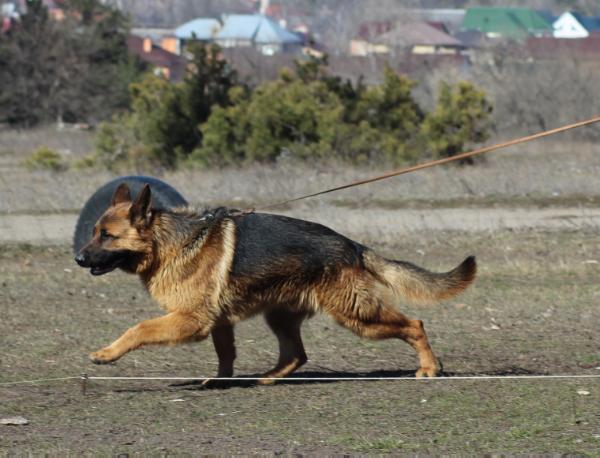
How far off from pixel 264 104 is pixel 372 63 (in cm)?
4493

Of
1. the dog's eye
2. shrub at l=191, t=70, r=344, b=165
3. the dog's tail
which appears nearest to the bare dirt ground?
the dog's tail

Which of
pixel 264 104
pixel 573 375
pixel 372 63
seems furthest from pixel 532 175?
pixel 372 63

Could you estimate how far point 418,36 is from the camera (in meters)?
114

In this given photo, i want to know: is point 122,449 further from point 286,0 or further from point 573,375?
point 286,0

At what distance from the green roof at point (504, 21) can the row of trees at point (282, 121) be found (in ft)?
271

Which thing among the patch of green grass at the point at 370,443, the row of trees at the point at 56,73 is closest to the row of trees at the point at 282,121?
the patch of green grass at the point at 370,443

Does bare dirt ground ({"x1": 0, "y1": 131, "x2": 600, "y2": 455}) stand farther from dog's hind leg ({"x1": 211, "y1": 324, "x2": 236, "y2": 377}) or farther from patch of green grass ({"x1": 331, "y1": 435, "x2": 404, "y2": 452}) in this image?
dog's hind leg ({"x1": 211, "y1": 324, "x2": 236, "y2": 377})

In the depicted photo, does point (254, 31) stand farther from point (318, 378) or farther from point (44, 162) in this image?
point (318, 378)

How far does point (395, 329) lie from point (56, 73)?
43394 mm

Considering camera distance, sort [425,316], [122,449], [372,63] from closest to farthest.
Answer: [122,449] < [425,316] < [372,63]

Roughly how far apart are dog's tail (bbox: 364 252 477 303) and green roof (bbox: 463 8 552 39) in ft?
335

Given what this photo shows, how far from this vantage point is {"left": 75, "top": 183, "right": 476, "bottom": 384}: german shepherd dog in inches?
305

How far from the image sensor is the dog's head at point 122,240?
304 inches

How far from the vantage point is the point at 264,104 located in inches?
1030
